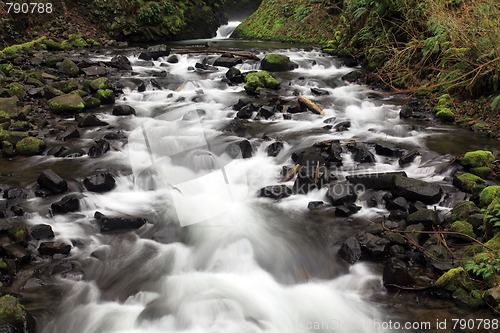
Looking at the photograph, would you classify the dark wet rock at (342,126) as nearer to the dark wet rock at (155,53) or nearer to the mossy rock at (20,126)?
the mossy rock at (20,126)

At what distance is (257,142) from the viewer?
8062mm

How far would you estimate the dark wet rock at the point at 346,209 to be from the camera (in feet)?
18.2

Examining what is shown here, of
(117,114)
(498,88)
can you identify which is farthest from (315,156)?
(117,114)

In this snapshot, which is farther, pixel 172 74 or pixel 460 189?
pixel 172 74

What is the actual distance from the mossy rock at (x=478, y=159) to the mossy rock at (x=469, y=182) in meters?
0.40

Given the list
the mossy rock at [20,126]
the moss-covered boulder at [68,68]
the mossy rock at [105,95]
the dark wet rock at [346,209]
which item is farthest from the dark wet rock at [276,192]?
the moss-covered boulder at [68,68]

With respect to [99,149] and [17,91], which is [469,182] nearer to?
[99,149]

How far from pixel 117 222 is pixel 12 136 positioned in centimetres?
368

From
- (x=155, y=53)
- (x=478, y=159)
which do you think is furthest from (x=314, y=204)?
(x=155, y=53)

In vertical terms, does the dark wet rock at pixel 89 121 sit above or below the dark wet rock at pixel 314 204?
above

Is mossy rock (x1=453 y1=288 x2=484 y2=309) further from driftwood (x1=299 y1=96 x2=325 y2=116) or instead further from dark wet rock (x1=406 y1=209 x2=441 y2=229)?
driftwood (x1=299 y1=96 x2=325 y2=116)

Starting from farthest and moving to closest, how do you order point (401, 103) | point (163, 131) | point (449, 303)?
point (401, 103)
point (163, 131)
point (449, 303)

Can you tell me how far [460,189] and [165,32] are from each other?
1835 centimetres

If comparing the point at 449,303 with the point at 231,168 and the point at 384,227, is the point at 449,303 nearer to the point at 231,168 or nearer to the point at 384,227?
the point at 384,227
